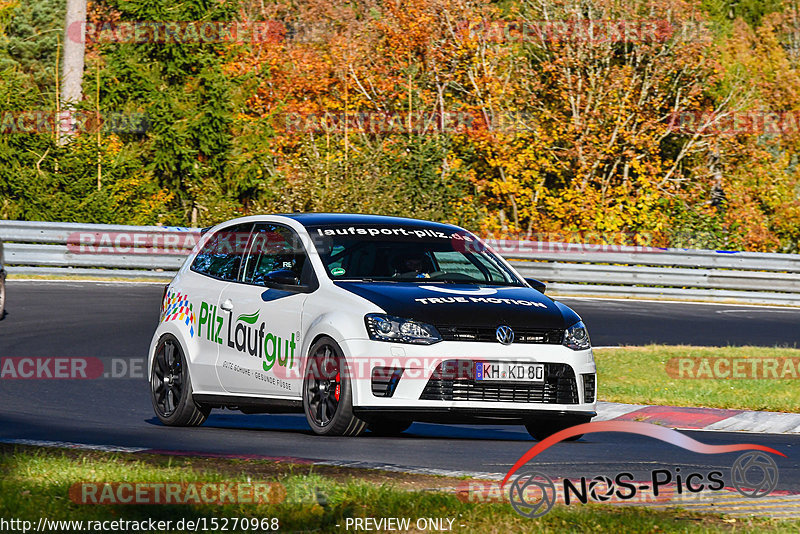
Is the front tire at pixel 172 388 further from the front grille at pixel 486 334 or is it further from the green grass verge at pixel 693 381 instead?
the green grass verge at pixel 693 381

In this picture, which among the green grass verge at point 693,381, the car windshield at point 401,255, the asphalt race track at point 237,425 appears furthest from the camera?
the green grass verge at point 693,381

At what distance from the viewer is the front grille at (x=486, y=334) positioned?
9.70 meters

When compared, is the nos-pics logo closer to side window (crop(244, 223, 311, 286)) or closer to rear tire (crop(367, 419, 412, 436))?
rear tire (crop(367, 419, 412, 436))

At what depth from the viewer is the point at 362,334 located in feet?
31.8

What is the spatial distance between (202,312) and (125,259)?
49.7 ft

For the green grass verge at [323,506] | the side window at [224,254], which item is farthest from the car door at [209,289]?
the green grass verge at [323,506]

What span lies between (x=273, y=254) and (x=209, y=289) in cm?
74

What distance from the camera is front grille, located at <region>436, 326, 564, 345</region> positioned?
9703 millimetres

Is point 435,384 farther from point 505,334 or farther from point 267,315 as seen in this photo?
point 267,315

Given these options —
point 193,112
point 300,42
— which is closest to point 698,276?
point 193,112

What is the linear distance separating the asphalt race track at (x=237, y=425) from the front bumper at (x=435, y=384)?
28 centimetres

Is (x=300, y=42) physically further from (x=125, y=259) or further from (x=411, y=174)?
(x=125, y=259)

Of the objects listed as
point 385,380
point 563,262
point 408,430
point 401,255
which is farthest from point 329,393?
point 563,262

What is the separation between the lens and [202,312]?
11.4 metres
